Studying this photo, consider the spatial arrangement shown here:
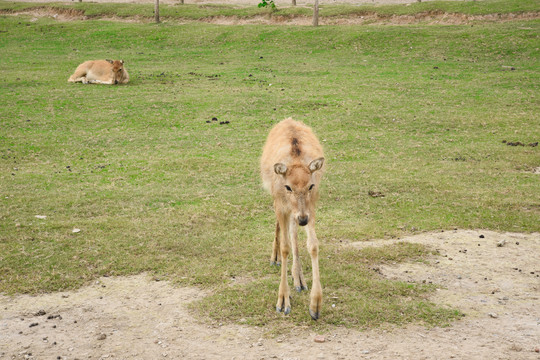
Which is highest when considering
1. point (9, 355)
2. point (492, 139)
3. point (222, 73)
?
point (222, 73)

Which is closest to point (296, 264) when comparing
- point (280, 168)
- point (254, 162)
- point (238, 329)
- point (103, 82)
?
point (238, 329)

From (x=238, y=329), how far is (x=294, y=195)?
1648 millimetres

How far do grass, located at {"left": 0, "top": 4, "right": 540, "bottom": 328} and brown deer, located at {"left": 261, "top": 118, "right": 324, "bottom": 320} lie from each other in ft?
0.96

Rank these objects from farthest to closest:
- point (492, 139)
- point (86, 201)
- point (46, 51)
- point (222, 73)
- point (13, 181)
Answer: point (46, 51) → point (222, 73) → point (492, 139) → point (13, 181) → point (86, 201)

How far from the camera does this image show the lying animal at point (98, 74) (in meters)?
21.8

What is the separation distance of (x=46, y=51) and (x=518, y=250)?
94.0 feet

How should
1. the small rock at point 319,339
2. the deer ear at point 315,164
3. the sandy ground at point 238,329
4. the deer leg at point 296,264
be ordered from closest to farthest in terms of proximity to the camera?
1. the sandy ground at point 238,329
2. the small rock at point 319,339
3. the deer ear at point 315,164
4. the deer leg at point 296,264

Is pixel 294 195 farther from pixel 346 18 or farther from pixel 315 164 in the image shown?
pixel 346 18

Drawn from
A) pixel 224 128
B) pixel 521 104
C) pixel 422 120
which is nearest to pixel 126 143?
pixel 224 128

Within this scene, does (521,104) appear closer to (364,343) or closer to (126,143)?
(126,143)

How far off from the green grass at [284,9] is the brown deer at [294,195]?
30.7 m

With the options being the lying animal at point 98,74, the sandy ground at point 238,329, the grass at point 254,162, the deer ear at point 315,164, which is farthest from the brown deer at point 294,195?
the lying animal at point 98,74

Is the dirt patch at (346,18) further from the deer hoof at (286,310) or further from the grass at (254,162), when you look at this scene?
the deer hoof at (286,310)

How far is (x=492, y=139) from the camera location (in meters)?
14.1
